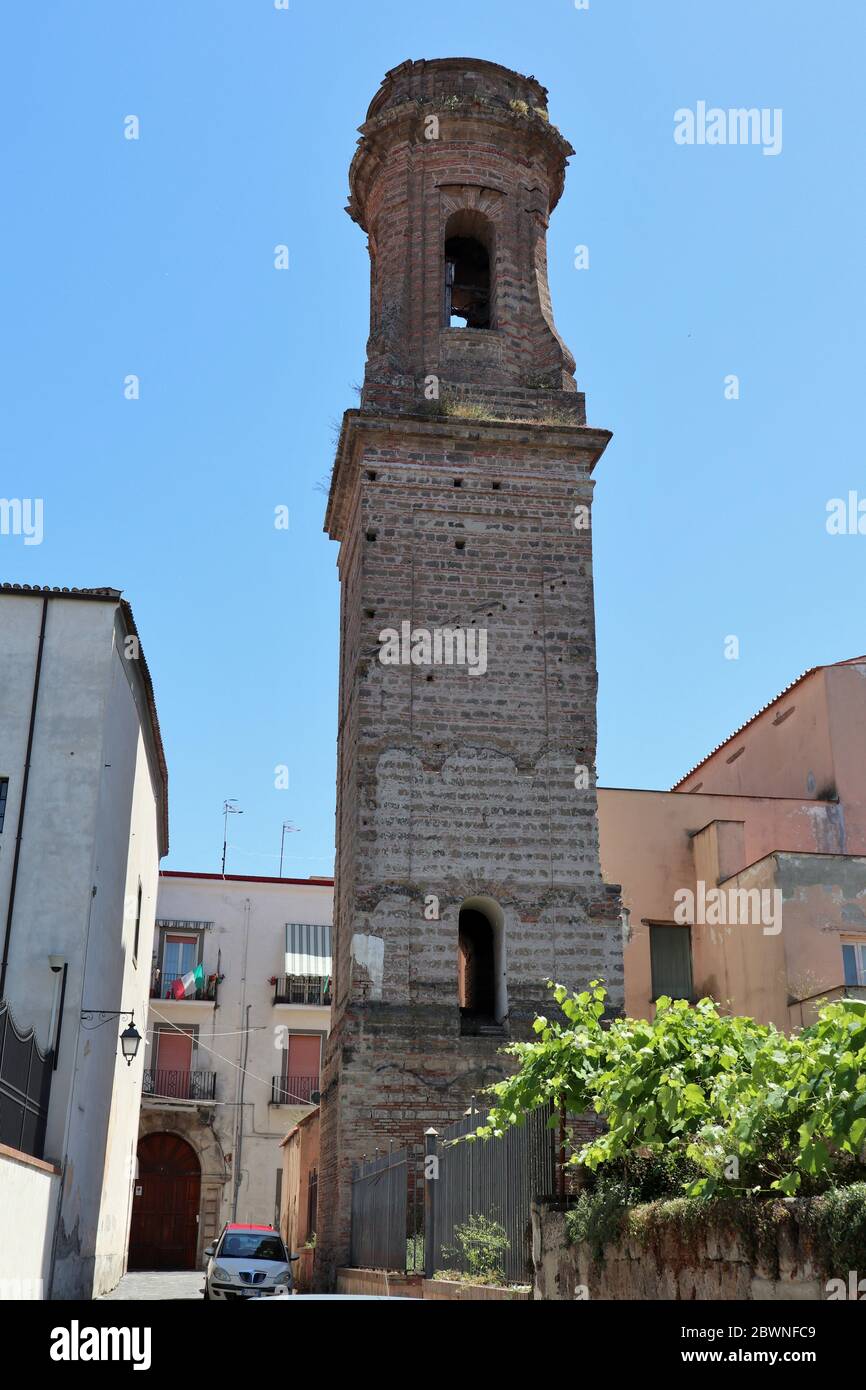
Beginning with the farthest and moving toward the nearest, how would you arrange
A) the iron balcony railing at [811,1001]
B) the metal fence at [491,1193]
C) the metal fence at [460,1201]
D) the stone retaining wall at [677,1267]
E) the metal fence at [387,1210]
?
the iron balcony railing at [811,1001] < the metal fence at [387,1210] < the metal fence at [460,1201] < the metal fence at [491,1193] < the stone retaining wall at [677,1267]

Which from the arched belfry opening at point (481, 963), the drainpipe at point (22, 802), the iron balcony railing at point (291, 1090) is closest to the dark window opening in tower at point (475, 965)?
the arched belfry opening at point (481, 963)

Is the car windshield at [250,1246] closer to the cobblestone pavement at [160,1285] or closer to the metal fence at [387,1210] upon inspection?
the metal fence at [387,1210]

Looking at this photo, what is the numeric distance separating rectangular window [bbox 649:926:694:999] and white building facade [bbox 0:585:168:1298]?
9.58 metres

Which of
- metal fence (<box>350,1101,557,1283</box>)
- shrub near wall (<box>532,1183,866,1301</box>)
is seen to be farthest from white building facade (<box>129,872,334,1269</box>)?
shrub near wall (<box>532,1183,866,1301</box>)

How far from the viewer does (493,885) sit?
17.8 meters

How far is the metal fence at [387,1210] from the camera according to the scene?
532 inches

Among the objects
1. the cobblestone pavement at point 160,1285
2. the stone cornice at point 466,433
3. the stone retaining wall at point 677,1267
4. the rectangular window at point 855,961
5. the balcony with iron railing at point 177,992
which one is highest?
the stone cornice at point 466,433

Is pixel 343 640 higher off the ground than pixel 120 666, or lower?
higher

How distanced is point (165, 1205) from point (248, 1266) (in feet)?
51.9

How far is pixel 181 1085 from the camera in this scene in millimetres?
32500

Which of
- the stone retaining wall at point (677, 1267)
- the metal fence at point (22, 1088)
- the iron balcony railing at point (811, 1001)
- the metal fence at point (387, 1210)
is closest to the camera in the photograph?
the stone retaining wall at point (677, 1267)

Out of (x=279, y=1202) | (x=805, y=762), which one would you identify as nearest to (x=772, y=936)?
(x=805, y=762)
